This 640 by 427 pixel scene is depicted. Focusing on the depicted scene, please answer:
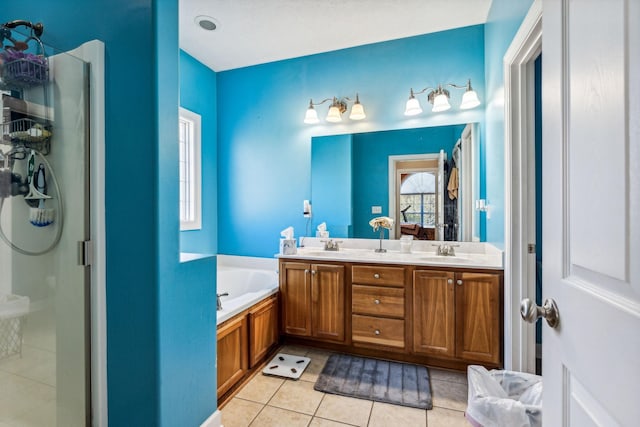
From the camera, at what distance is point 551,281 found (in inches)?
29.5

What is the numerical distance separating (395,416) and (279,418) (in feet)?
2.25

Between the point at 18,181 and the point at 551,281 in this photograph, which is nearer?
the point at 551,281

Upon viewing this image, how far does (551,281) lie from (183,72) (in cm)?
327

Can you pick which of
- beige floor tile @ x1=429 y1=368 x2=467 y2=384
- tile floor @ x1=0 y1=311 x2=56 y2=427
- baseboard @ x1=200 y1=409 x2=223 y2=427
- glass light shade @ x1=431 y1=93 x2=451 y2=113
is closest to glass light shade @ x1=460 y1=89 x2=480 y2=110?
glass light shade @ x1=431 y1=93 x2=451 y2=113

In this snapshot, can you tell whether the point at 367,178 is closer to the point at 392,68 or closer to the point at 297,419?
the point at 392,68

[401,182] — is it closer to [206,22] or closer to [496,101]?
[496,101]

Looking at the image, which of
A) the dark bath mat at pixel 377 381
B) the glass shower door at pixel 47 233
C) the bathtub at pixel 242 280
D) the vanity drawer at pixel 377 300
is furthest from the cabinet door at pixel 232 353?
the vanity drawer at pixel 377 300

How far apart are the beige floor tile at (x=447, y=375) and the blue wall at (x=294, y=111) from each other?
1703mm

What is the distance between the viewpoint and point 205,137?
322 cm

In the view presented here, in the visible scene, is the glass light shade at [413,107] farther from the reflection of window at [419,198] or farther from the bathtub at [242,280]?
the bathtub at [242,280]

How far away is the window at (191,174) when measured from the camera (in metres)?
3.05

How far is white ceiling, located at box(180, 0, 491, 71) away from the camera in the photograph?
2.29m

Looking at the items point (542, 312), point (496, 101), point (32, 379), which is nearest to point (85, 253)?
point (32, 379)

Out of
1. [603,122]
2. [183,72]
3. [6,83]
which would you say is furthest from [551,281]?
[183,72]
